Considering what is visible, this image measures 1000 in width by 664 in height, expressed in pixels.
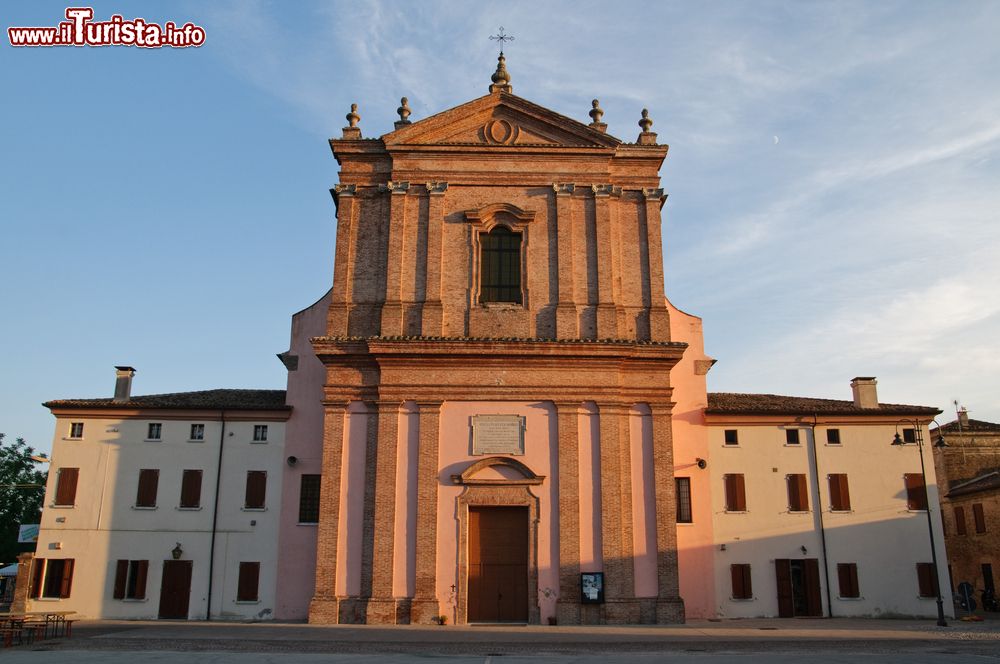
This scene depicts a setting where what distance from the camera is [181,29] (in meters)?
20.8

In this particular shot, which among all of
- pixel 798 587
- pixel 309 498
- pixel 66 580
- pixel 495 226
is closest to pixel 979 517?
pixel 798 587

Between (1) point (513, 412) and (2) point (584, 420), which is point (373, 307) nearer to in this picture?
(1) point (513, 412)

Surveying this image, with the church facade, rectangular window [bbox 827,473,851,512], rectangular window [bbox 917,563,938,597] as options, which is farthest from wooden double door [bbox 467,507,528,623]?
rectangular window [bbox 917,563,938,597]

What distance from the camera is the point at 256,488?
87.3ft

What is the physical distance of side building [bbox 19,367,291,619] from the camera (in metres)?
25.7

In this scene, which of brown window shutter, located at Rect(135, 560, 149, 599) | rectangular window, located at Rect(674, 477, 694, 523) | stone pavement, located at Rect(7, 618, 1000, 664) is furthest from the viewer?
rectangular window, located at Rect(674, 477, 694, 523)

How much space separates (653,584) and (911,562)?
33.2 feet

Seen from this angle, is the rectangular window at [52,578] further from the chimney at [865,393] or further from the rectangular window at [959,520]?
the rectangular window at [959,520]

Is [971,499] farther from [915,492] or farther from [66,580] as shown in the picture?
[66,580]

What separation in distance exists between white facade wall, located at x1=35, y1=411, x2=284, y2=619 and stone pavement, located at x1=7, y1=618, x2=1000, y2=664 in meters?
2.97

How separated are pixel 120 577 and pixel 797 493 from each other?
2266 centimetres

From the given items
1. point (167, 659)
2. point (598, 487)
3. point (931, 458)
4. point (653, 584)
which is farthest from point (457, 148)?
point (931, 458)

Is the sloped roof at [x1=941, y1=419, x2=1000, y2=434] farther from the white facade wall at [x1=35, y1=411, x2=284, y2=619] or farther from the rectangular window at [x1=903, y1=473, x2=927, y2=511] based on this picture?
the white facade wall at [x1=35, y1=411, x2=284, y2=619]

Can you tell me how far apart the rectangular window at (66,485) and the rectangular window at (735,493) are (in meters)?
22.0
